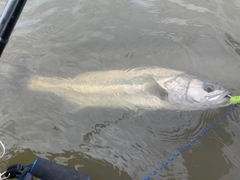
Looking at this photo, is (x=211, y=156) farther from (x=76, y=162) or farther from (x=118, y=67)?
(x=118, y=67)

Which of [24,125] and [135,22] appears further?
[135,22]

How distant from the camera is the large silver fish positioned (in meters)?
4.23

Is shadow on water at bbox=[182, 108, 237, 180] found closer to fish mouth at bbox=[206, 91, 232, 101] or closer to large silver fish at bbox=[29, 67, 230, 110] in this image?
fish mouth at bbox=[206, 91, 232, 101]

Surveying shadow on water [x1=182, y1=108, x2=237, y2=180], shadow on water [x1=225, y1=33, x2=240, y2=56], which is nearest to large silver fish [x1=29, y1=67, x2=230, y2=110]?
shadow on water [x1=182, y1=108, x2=237, y2=180]

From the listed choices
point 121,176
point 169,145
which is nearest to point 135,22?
point 169,145

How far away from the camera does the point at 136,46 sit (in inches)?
214

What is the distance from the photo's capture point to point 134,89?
4.46 meters

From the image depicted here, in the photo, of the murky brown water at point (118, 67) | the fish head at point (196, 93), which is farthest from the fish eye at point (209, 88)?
the murky brown water at point (118, 67)

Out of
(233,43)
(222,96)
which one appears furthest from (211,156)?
(233,43)

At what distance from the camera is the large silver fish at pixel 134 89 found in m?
4.23

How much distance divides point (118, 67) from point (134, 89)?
0.65 meters

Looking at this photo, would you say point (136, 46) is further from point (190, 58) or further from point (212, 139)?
point (212, 139)

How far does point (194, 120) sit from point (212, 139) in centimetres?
42

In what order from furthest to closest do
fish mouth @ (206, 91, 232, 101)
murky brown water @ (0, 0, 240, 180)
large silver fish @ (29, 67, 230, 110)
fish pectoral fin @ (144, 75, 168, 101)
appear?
fish pectoral fin @ (144, 75, 168, 101), large silver fish @ (29, 67, 230, 110), fish mouth @ (206, 91, 232, 101), murky brown water @ (0, 0, 240, 180)
